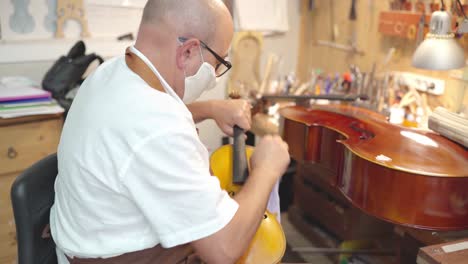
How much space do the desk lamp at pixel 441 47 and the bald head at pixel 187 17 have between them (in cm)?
105

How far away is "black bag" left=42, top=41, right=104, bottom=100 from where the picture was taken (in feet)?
6.59

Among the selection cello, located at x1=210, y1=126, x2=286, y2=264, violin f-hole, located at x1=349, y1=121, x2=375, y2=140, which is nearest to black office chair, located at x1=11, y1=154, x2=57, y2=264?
cello, located at x1=210, y1=126, x2=286, y2=264

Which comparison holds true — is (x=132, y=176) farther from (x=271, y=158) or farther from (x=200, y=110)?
(x=200, y=110)

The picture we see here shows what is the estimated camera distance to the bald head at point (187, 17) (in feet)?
3.25

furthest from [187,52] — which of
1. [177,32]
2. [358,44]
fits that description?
[358,44]

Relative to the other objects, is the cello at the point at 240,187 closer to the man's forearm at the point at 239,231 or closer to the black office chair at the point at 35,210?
the man's forearm at the point at 239,231

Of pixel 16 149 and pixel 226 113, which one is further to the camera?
pixel 16 149

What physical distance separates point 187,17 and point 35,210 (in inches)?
22.3

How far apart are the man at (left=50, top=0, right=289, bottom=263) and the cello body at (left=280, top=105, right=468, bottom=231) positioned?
42 cm

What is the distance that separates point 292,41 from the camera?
3.02 meters

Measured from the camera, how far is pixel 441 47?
1.69 meters

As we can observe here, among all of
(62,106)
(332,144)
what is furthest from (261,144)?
(62,106)

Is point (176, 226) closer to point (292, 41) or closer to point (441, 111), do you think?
point (441, 111)

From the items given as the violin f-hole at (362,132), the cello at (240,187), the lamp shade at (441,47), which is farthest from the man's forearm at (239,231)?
the lamp shade at (441,47)
